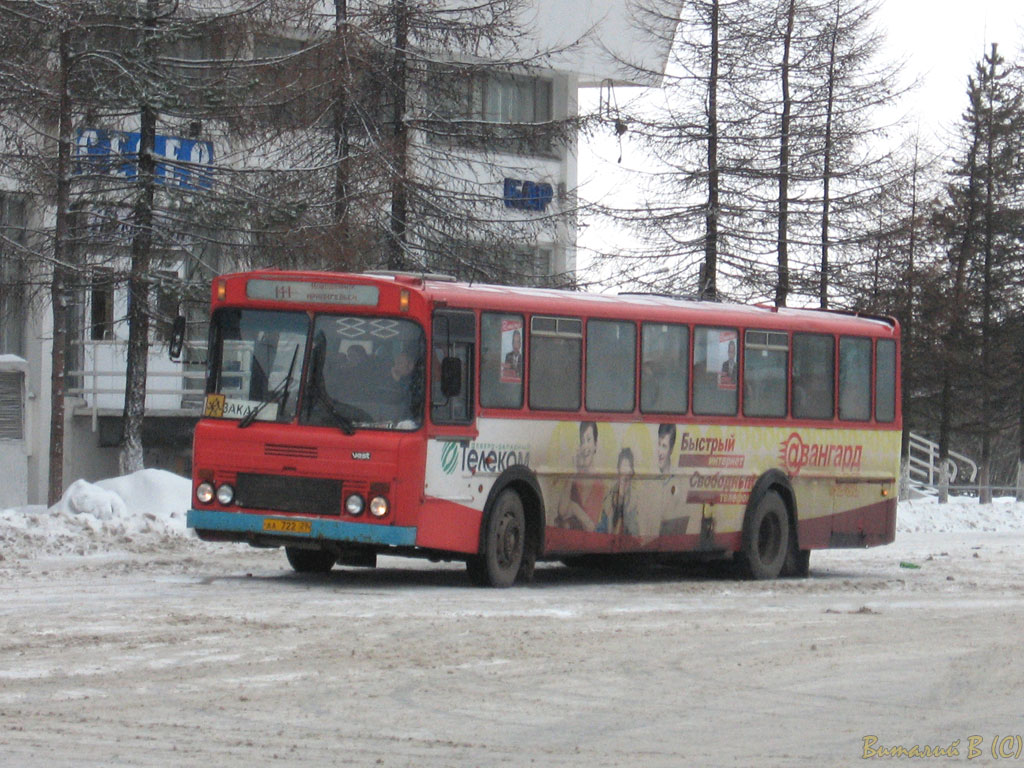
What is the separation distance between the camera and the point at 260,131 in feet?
77.9

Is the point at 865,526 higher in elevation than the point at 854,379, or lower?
lower

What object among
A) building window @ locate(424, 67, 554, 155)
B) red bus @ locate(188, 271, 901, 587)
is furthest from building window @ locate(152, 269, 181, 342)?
red bus @ locate(188, 271, 901, 587)

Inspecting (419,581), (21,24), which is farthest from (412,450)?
(21,24)

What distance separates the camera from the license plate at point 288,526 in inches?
611

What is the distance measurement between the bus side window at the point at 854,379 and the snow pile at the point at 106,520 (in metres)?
7.43

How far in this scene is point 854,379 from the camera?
21.0 m

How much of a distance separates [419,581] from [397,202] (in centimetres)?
1032

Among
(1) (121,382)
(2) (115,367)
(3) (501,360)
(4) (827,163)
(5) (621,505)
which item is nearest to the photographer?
(3) (501,360)

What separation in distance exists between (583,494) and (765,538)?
3.19m

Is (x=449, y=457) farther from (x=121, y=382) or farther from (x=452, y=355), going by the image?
(x=121, y=382)

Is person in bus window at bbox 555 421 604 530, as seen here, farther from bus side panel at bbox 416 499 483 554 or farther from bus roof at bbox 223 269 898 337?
bus side panel at bbox 416 499 483 554

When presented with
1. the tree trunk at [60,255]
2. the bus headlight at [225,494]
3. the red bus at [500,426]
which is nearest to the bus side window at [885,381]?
the red bus at [500,426]

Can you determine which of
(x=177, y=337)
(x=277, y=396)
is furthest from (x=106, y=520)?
(x=277, y=396)

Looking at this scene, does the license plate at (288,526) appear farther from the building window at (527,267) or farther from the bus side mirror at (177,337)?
the building window at (527,267)
